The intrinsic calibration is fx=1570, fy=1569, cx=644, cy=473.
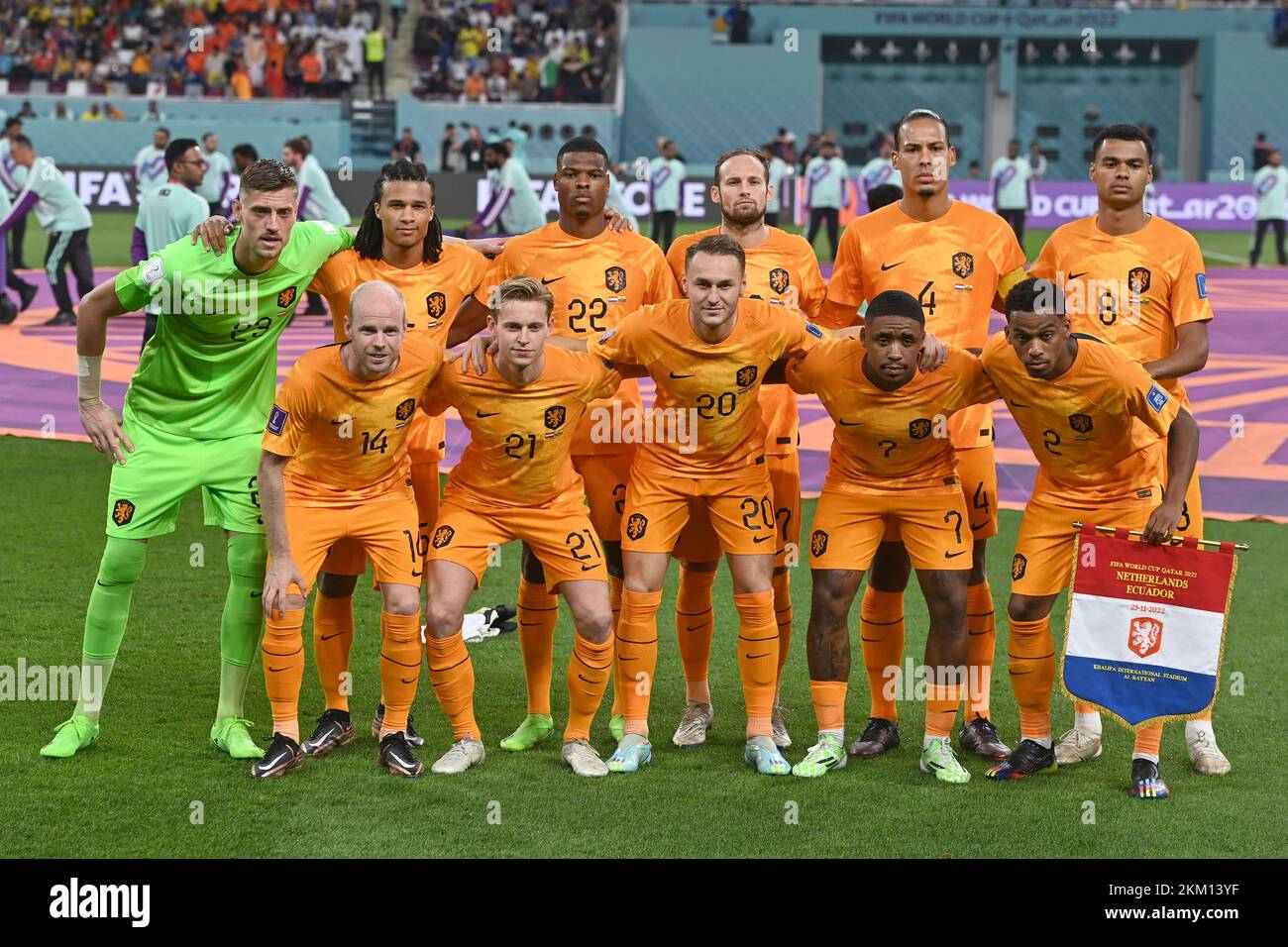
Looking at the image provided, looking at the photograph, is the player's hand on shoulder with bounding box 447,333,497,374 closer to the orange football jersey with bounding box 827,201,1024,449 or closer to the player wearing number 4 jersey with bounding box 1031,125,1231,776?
the orange football jersey with bounding box 827,201,1024,449

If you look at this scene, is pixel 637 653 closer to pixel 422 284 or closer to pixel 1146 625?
pixel 422 284

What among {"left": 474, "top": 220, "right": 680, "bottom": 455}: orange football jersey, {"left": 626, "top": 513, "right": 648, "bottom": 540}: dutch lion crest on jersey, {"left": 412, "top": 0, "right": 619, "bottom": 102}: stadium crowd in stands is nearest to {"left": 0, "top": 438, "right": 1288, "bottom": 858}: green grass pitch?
{"left": 626, "top": 513, "right": 648, "bottom": 540}: dutch lion crest on jersey

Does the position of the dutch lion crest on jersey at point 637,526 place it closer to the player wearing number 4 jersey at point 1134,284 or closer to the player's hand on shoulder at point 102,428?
the player wearing number 4 jersey at point 1134,284

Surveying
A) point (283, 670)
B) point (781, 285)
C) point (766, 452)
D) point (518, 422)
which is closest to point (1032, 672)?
point (766, 452)

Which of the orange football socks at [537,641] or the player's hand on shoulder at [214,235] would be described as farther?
the orange football socks at [537,641]

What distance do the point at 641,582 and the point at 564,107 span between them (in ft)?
98.5

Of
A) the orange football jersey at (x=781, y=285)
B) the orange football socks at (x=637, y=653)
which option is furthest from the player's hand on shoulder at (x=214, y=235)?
the orange football socks at (x=637, y=653)

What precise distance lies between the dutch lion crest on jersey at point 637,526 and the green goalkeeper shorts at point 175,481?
1412 mm

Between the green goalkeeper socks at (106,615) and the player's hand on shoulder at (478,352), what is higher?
the player's hand on shoulder at (478,352)

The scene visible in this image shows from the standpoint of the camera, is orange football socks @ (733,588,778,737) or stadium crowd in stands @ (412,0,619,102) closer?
orange football socks @ (733,588,778,737)

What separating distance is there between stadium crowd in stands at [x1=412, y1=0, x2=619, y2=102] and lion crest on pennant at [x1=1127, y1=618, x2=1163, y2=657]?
31.1 metres

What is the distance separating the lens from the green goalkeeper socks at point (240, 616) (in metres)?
6.10

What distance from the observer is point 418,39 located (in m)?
37.0

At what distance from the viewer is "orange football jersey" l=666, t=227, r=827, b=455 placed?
256 inches
